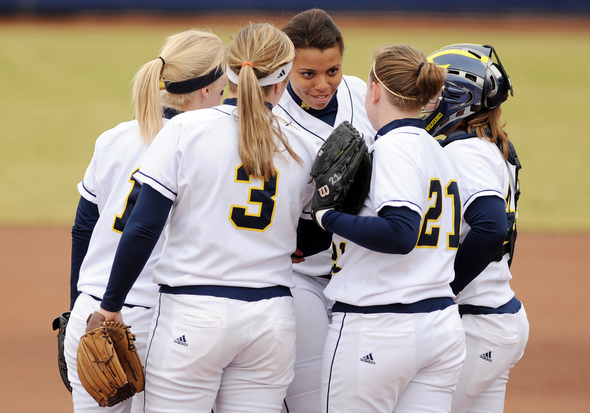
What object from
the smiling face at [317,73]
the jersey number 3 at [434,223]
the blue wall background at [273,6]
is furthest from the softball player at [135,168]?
the blue wall background at [273,6]

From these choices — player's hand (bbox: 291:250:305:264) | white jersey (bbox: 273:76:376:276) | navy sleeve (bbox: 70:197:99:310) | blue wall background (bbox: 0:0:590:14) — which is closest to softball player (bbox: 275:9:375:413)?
white jersey (bbox: 273:76:376:276)

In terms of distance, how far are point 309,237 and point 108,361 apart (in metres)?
0.86

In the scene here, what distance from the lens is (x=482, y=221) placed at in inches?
107

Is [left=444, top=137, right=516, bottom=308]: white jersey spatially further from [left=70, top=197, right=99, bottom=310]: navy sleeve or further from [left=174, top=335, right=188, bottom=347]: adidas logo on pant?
[left=70, top=197, right=99, bottom=310]: navy sleeve

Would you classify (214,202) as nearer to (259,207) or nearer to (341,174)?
(259,207)

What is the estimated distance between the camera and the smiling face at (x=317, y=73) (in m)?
3.22

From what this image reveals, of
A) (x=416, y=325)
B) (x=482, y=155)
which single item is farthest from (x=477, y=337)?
Result: (x=482, y=155)

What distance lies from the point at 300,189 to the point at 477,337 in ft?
3.02

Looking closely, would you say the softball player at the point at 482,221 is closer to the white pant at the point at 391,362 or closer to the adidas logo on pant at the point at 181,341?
the white pant at the point at 391,362

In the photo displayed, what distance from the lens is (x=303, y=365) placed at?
290 cm

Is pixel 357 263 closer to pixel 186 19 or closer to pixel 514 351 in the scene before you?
pixel 514 351

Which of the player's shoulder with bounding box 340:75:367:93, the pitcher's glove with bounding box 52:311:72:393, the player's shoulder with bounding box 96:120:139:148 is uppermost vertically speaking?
the player's shoulder with bounding box 340:75:367:93

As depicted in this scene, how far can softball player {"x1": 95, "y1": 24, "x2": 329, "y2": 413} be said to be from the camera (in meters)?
2.42

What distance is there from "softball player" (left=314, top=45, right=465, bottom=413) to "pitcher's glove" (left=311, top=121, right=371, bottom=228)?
4 centimetres
